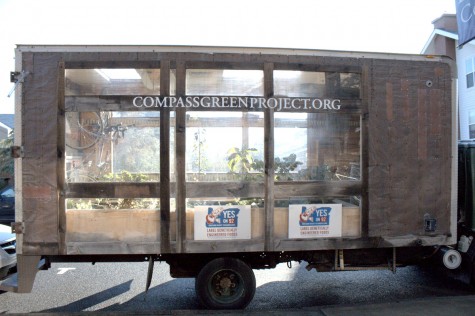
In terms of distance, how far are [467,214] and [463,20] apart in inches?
187

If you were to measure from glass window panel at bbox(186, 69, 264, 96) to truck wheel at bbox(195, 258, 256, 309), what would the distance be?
6.55 ft

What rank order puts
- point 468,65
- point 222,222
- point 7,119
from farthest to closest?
point 7,119 < point 468,65 < point 222,222

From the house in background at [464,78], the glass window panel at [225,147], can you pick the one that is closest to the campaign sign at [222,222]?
the glass window panel at [225,147]

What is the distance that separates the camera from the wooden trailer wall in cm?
438

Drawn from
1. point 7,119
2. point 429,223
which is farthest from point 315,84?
point 7,119

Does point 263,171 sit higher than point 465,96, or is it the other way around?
point 465,96

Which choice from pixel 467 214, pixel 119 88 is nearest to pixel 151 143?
pixel 119 88

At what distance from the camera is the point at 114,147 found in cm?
458

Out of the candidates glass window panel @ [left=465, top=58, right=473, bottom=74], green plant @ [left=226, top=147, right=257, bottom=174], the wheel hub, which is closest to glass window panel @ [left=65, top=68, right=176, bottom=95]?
green plant @ [left=226, top=147, right=257, bottom=174]

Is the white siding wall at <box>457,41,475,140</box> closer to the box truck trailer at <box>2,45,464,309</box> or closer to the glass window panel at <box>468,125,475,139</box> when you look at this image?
the glass window panel at <box>468,125,475,139</box>

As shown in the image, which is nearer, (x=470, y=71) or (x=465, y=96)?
(x=470, y=71)

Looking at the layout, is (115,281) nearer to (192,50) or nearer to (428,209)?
(192,50)

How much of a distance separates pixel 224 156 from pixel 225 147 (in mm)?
107

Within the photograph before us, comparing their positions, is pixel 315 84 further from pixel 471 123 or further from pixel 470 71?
pixel 470 71
